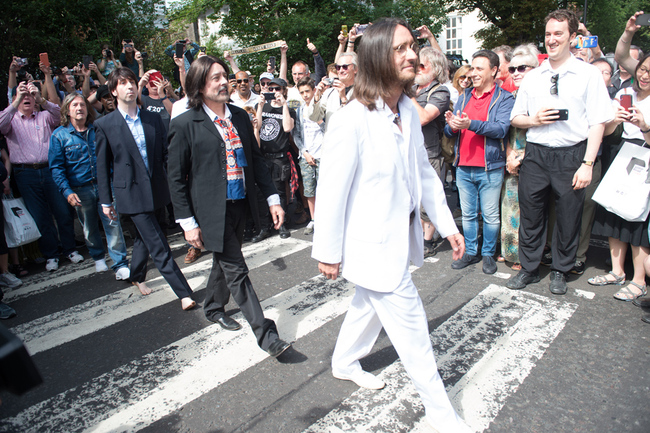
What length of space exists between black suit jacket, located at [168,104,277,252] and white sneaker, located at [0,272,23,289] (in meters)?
3.53

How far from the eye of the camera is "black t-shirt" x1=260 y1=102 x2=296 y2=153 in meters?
6.81

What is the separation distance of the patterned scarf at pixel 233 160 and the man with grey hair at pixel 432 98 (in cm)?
229

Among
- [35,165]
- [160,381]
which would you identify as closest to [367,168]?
[160,381]

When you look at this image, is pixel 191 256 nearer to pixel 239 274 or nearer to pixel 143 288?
pixel 143 288

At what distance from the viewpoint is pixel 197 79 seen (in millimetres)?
3344

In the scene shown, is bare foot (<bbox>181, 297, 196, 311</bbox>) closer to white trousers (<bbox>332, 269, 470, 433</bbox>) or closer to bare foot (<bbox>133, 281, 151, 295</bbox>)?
bare foot (<bbox>133, 281, 151, 295</bbox>)

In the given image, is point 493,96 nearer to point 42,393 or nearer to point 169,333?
point 169,333

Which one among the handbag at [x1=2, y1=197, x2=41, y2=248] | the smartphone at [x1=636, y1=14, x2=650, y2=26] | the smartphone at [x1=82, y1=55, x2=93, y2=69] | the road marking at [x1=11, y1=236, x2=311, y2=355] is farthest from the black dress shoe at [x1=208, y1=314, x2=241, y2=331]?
the smartphone at [x1=82, y1=55, x2=93, y2=69]

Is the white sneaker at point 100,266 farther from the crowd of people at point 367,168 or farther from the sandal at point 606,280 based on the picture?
the sandal at point 606,280

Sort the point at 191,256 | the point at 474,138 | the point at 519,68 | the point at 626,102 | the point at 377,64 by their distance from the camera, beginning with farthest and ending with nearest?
the point at 191,256
the point at 519,68
the point at 474,138
the point at 626,102
the point at 377,64

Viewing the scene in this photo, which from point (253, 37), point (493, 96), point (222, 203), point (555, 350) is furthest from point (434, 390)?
point (253, 37)

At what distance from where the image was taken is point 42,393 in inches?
127

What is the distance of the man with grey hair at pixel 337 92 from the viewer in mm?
5453

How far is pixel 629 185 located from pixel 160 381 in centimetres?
436
